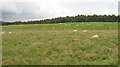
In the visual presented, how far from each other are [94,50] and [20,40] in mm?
10335

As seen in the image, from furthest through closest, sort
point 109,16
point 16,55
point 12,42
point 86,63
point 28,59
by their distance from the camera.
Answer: point 109,16
point 12,42
point 16,55
point 28,59
point 86,63

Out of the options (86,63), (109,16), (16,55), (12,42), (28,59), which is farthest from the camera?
(109,16)

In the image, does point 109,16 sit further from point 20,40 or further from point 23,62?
point 23,62

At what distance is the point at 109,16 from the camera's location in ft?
472

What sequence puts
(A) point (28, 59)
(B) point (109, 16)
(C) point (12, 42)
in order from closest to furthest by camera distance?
1. (A) point (28, 59)
2. (C) point (12, 42)
3. (B) point (109, 16)

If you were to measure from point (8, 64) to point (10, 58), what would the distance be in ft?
5.02

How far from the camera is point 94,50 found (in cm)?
2555

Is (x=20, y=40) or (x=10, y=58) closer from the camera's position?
(x=10, y=58)

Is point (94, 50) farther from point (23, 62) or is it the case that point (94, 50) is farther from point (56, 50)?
point (23, 62)

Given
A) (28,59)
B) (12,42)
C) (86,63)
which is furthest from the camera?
(12,42)

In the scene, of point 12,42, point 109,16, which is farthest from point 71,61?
point 109,16

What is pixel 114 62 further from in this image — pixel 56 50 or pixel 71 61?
pixel 56 50

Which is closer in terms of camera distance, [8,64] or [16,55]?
[8,64]

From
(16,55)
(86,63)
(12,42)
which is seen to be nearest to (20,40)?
(12,42)
